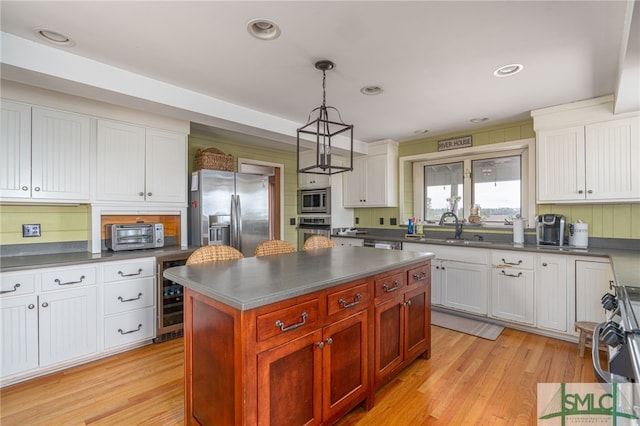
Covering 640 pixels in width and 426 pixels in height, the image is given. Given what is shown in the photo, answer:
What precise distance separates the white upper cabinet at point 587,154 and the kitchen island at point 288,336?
2161 millimetres

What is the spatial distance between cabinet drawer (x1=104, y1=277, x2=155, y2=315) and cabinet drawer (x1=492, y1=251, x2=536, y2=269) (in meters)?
3.57

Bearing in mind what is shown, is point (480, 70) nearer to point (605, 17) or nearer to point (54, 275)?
point (605, 17)

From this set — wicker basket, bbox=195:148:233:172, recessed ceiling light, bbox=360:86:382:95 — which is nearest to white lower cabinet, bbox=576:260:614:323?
recessed ceiling light, bbox=360:86:382:95

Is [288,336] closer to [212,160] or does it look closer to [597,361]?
[597,361]

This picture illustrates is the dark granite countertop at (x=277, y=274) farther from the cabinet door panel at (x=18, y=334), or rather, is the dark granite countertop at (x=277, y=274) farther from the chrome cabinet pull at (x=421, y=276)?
the cabinet door panel at (x=18, y=334)

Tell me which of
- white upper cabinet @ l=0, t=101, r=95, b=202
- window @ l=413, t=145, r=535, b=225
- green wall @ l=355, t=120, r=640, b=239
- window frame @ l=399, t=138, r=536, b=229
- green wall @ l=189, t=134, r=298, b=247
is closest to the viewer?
white upper cabinet @ l=0, t=101, r=95, b=202

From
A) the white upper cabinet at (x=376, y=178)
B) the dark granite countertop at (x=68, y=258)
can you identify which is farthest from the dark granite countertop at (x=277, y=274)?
the white upper cabinet at (x=376, y=178)

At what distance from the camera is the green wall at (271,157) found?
4.04 meters

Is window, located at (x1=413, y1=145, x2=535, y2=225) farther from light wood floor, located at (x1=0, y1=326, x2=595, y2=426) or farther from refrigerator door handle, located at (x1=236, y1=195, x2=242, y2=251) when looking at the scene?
refrigerator door handle, located at (x1=236, y1=195, x2=242, y2=251)

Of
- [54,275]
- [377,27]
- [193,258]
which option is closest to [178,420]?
[193,258]

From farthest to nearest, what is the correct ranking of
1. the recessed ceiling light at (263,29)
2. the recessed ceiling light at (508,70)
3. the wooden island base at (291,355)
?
1. the recessed ceiling light at (508,70)
2. the recessed ceiling light at (263,29)
3. the wooden island base at (291,355)

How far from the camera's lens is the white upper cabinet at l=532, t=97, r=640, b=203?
2795mm

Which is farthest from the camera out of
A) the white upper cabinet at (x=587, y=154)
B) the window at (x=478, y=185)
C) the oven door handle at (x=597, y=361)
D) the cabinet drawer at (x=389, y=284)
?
the window at (x=478, y=185)

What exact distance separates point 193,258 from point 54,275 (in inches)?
49.7
